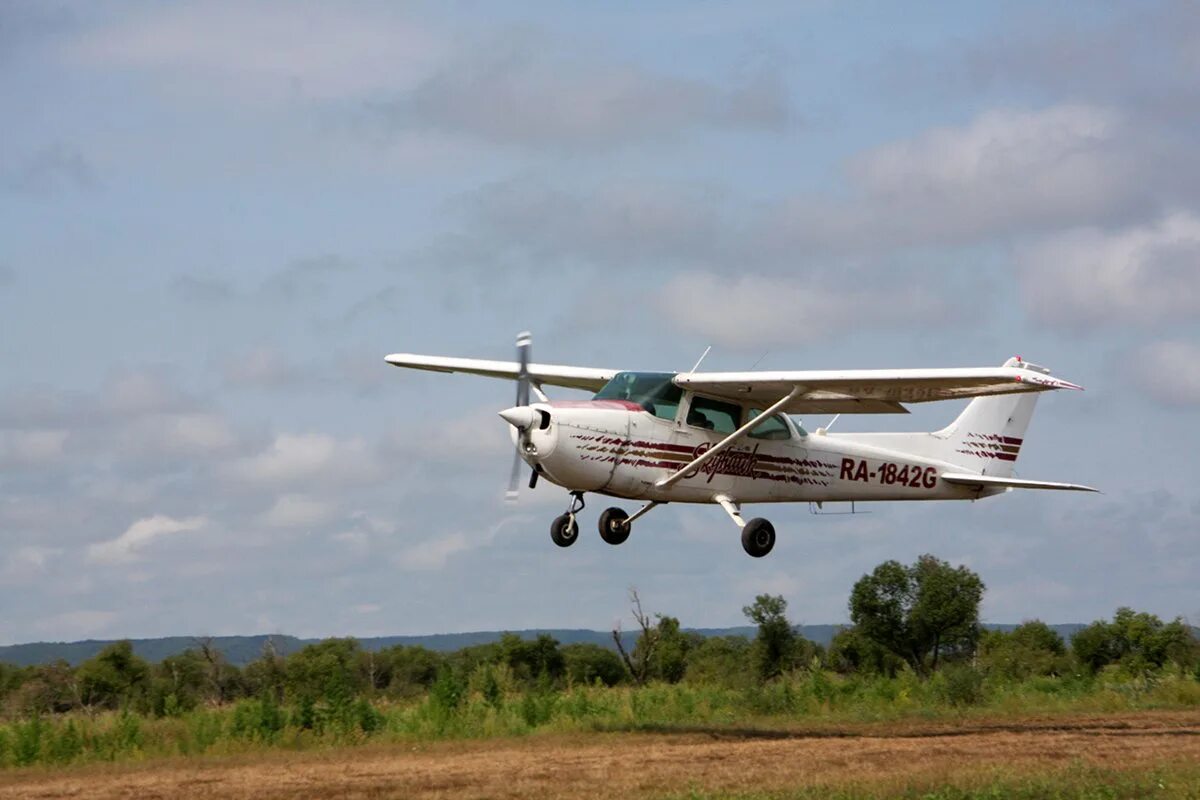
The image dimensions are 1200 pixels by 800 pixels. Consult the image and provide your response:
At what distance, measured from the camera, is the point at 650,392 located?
919 inches

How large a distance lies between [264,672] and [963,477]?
64.6ft

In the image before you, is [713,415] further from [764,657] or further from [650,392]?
[764,657]

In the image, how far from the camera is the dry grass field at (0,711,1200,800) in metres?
19.0

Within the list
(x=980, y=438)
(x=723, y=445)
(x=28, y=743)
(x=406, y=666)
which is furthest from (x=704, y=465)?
(x=406, y=666)

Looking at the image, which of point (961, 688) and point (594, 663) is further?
point (594, 663)

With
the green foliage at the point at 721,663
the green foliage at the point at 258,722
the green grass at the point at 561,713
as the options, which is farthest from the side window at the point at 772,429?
the green foliage at the point at 258,722

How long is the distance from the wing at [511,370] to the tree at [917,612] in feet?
61.8

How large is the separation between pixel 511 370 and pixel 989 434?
8789 millimetres

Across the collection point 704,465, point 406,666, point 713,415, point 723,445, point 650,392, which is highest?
point 650,392

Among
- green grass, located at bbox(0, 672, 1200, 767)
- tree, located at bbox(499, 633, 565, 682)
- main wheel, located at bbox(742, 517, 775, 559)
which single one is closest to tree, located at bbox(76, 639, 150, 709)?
tree, located at bbox(499, 633, 565, 682)

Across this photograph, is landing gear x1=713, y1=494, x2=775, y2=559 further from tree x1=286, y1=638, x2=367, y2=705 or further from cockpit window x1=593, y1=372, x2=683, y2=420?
tree x1=286, y1=638, x2=367, y2=705

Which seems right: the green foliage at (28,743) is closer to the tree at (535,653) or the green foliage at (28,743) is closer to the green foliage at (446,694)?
the green foliage at (446,694)

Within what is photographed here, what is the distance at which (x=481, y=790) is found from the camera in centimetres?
1930

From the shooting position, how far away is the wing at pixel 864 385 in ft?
73.7
